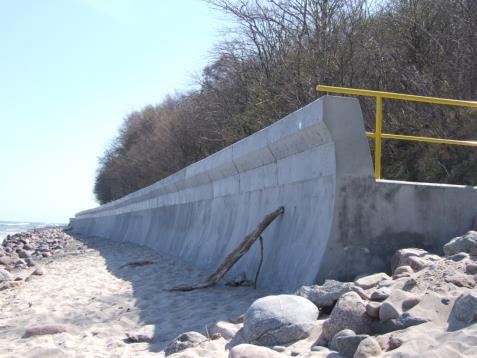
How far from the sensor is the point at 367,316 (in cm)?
435

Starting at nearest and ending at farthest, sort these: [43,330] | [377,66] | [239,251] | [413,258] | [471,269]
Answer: [471,269] < [413,258] < [43,330] < [239,251] < [377,66]

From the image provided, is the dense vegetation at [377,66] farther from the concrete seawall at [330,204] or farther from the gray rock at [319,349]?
the gray rock at [319,349]

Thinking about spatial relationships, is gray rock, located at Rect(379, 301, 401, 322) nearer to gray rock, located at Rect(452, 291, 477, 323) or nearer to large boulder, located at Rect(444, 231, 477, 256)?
gray rock, located at Rect(452, 291, 477, 323)

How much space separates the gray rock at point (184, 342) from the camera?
16.3 feet

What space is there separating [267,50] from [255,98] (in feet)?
10.9

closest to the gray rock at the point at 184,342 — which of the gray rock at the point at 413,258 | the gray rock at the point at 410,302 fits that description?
the gray rock at the point at 410,302

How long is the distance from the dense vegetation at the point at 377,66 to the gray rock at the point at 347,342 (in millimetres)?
8024

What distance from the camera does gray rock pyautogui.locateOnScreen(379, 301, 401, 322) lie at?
4.23m

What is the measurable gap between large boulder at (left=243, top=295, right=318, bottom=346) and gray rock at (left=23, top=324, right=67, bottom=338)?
2.36 meters

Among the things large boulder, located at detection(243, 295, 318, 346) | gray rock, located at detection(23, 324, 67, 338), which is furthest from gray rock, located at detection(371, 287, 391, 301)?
gray rock, located at detection(23, 324, 67, 338)

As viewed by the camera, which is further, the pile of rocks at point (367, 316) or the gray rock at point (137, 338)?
the gray rock at point (137, 338)

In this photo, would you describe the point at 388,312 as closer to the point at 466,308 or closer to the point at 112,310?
the point at 466,308

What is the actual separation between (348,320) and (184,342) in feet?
4.77

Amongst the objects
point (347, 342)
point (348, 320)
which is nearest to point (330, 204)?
point (348, 320)
